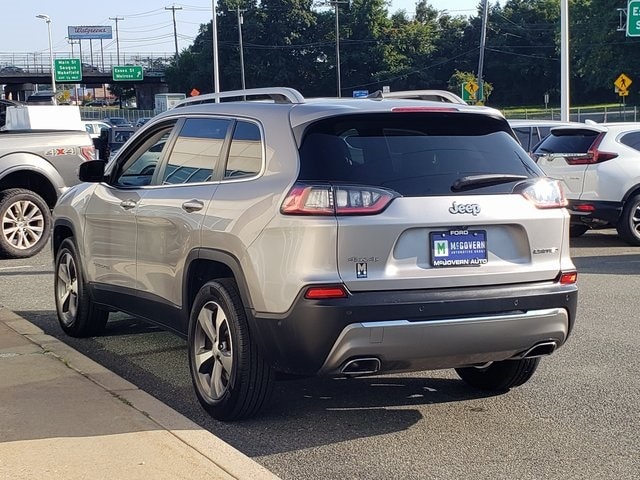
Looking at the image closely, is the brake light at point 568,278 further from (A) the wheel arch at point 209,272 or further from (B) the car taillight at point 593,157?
(B) the car taillight at point 593,157

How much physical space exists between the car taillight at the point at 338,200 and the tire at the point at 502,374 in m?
1.62

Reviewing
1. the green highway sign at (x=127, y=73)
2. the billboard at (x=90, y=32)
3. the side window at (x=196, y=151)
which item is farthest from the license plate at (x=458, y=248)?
the billboard at (x=90, y=32)

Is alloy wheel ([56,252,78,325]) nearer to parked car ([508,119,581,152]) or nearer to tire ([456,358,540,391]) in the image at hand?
tire ([456,358,540,391])

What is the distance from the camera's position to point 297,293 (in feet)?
15.9

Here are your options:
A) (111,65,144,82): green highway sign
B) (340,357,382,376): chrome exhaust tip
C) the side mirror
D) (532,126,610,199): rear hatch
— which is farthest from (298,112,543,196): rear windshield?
(111,65,144,82): green highway sign

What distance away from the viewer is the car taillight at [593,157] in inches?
529

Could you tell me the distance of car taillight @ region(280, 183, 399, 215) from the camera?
16.0ft

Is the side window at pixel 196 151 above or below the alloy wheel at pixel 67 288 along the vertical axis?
above

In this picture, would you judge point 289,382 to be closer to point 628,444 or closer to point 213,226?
point 213,226

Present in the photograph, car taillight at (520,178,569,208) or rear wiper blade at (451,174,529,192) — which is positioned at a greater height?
rear wiper blade at (451,174,529,192)

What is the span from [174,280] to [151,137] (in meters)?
1.40

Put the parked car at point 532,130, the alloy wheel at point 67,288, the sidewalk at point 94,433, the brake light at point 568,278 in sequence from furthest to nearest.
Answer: the parked car at point 532,130
the alloy wheel at point 67,288
the brake light at point 568,278
the sidewalk at point 94,433

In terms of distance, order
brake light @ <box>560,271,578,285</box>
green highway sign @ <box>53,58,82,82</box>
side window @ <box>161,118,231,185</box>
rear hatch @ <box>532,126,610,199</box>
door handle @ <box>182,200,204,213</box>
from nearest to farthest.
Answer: brake light @ <box>560,271,578,285</box>
door handle @ <box>182,200,204,213</box>
side window @ <box>161,118,231,185</box>
rear hatch @ <box>532,126,610,199</box>
green highway sign @ <box>53,58,82,82</box>

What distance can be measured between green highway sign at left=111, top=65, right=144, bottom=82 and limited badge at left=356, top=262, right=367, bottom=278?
85202mm
